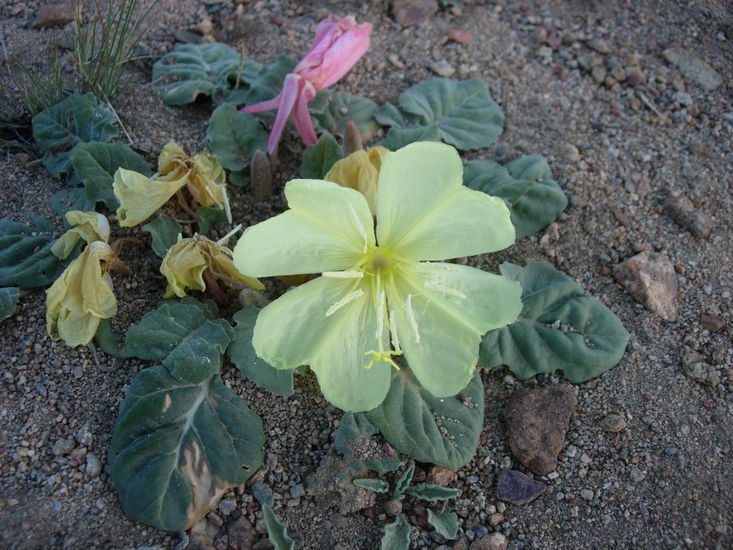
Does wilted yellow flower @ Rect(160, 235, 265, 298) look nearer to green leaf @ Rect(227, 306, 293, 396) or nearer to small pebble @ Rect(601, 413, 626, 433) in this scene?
green leaf @ Rect(227, 306, 293, 396)

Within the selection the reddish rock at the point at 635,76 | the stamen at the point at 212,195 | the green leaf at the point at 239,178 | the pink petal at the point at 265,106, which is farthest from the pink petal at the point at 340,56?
the reddish rock at the point at 635,76

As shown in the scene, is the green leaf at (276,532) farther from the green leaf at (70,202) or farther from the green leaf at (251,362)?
the green leaf at (70,202)

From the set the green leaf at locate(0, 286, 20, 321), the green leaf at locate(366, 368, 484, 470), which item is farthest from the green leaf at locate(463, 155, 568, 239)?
the green leaf at locate(0, 286, 20, 321)

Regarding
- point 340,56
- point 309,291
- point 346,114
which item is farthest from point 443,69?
point 309,291

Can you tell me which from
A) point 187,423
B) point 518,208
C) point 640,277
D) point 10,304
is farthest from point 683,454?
point 10,304

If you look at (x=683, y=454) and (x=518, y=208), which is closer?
(x=683, y=454)

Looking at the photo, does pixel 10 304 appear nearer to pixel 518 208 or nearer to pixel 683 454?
pixel 518 208

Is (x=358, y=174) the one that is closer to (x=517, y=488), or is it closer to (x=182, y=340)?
(x=182, y=340)
